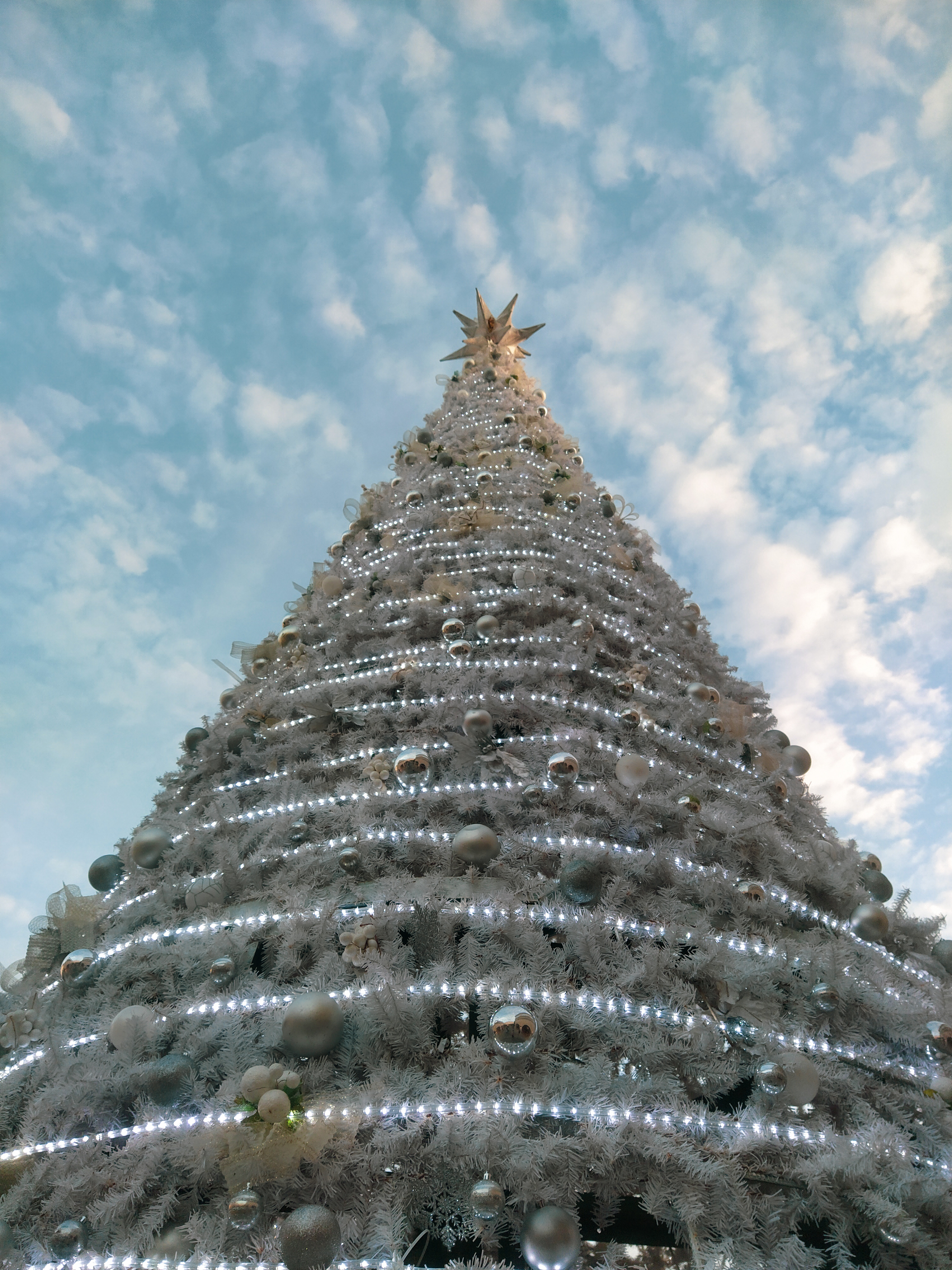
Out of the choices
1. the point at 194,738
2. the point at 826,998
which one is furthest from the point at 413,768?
the point at 194,738

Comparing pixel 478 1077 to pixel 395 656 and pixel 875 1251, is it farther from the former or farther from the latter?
pixel 395 656

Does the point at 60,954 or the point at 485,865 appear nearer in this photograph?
the point at 485,865

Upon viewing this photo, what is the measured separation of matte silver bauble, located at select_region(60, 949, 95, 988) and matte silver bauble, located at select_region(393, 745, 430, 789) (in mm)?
820

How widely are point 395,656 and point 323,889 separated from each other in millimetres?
871

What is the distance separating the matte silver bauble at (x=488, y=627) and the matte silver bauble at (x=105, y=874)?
1.27 meters

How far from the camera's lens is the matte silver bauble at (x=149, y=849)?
1.78 m

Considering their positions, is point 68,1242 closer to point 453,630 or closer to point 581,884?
point 581,884

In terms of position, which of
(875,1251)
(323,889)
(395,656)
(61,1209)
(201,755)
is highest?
(395,656)

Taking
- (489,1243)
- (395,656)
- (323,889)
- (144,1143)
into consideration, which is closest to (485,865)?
(323,889)

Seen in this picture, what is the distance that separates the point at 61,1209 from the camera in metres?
1.10

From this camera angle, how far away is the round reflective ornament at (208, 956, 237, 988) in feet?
4.36

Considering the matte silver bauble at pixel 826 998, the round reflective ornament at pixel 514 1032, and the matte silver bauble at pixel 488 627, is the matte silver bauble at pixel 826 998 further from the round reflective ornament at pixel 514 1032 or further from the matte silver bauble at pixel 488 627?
the matte silver bauble at pixel 488 627

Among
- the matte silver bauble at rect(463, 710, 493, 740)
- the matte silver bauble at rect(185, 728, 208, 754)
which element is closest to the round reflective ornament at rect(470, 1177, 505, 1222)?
the matte silver bauble at rect(463, 710, 493, 740)

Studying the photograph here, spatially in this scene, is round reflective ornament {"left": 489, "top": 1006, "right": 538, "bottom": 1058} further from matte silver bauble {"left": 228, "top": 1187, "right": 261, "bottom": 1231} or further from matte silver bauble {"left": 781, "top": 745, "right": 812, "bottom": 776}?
matte silver bauble {"left": 781, "top": 745, "right": 812, "bottom": 776}
